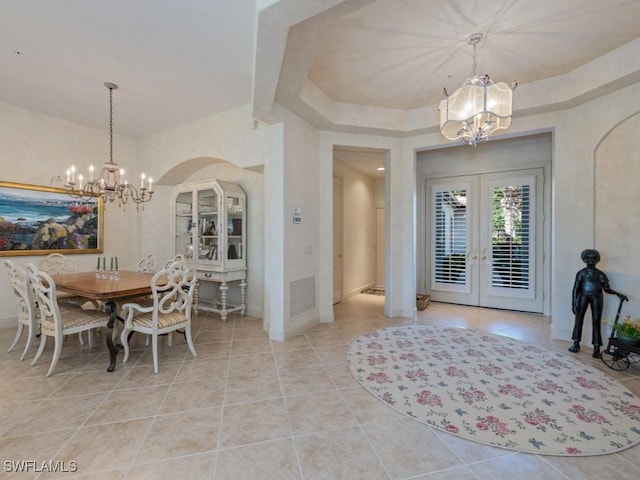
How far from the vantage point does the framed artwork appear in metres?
4.07

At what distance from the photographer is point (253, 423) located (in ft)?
6.72

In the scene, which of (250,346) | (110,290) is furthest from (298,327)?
(110,290)

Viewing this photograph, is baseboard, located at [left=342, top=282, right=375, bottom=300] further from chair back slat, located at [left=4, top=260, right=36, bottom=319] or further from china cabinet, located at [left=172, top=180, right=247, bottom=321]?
chair back slat, located at [left=4, top=260, right=36, bottom=319]

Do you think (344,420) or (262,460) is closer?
(262,460)

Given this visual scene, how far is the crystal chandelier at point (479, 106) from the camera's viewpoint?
9.15 ft

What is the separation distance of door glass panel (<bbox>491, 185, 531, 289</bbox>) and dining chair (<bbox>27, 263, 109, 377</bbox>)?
583 centimetres

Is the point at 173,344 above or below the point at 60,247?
below

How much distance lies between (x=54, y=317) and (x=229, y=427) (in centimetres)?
207

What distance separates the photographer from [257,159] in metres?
4.02

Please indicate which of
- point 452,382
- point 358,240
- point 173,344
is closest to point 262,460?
point 452,382

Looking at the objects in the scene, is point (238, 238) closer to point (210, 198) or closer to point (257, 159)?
point (210, 198)

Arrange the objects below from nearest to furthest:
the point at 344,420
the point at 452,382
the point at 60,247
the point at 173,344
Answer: the point at 344,420
the point at 452,382
the point at 173,344
the point at 60,247

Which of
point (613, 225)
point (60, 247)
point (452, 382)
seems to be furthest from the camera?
point (60, 247)

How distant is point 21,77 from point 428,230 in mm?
6352
